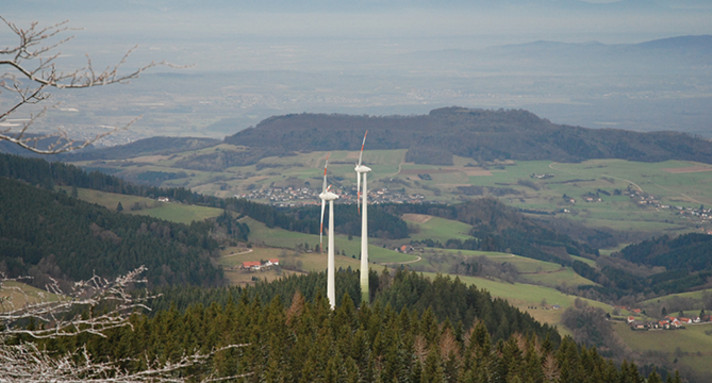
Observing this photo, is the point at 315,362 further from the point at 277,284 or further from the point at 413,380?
the point at 277,284

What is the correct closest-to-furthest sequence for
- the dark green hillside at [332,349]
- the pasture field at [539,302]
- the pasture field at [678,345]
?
1. the dark green hillside at [332,349]
2. the pasture field at [678,345]
3. the pasture field at [539,302]

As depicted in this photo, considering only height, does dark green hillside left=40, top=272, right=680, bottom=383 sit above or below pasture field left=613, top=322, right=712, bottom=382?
above

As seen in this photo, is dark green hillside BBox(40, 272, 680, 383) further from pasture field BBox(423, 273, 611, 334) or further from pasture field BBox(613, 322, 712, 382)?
pasture field BBox(423, 273, 611, 334)

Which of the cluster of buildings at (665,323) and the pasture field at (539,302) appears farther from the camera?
the cluster of buildings at (665,323)

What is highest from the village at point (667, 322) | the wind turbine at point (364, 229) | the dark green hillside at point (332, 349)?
the wind turbine at point (364, 229)

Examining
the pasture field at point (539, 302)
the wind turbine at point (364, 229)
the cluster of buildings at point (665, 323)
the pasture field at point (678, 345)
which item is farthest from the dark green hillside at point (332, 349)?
the cluster of buildings at point (665, 323)

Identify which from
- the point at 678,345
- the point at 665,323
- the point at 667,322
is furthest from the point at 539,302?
the point at 678,345

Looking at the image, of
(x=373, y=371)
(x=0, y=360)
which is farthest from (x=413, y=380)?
(x=0, y=360)

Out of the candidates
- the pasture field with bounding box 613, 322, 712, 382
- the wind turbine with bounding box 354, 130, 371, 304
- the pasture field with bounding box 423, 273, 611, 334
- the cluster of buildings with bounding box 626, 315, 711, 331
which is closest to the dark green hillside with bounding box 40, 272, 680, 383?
the wind turbine with bounding box 354, 130, 371, 304

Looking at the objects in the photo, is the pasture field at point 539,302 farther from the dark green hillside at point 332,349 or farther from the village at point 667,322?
the dark green hillside at point 332,349

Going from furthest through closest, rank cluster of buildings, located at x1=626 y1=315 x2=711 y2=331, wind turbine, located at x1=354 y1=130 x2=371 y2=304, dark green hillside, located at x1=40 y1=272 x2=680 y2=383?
cluster of buildings, located at x1=626 y1=315 x2=711 y2=331 < wind turbine, located at x1=354 y1=130 x2=371 y2=304 < dark green hillside, located at x1=40 y1=272 x2=680 y2=383

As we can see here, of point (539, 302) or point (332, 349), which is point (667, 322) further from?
point (332, 349)
